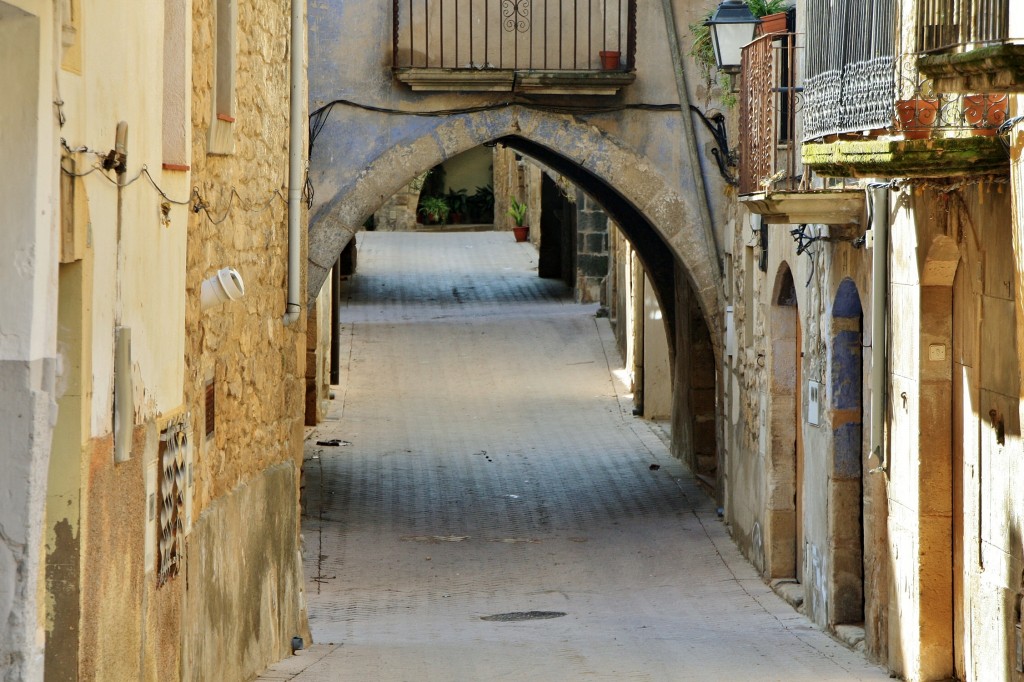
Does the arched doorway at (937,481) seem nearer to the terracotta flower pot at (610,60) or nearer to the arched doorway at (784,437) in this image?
the arched doorway at (784,437)

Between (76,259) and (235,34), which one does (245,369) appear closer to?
(235,34)

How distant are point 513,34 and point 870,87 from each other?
5828mm

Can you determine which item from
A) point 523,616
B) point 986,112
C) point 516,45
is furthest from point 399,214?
point 986,112

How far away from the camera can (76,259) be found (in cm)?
443

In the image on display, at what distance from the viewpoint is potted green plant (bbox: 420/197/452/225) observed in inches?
1631

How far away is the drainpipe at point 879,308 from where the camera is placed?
8625 mm

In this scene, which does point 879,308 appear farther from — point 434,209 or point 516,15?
point 434,209

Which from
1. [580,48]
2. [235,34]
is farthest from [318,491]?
[235,34]

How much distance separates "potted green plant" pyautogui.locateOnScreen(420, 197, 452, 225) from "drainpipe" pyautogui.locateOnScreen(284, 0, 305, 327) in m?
32.3

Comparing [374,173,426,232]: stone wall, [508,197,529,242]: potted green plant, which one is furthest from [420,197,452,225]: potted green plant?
[508,197,529,242]: potted green plant

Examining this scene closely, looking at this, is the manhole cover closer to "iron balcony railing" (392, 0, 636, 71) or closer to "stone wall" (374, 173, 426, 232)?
"iron balcony railing" (392, 0, 636, 71)

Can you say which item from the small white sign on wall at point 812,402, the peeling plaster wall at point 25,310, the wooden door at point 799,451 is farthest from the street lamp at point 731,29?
the peeling plaster wall at point 25,310

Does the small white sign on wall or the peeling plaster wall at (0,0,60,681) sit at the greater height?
the peeling plaster wall at (0,0,60,681)

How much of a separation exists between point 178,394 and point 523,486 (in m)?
9.85
